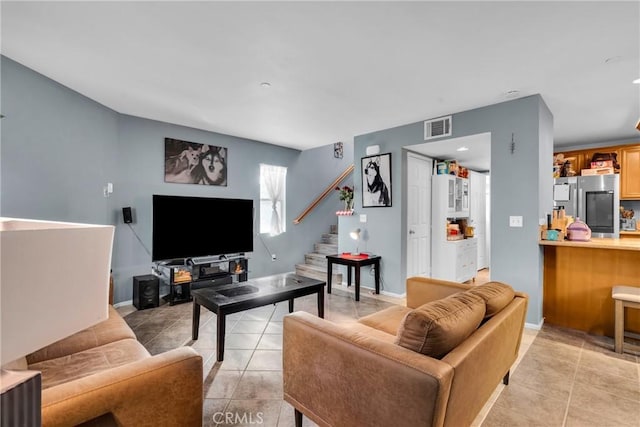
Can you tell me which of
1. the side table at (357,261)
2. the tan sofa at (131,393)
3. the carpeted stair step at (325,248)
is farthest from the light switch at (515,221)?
the tan sofa at (131,393)

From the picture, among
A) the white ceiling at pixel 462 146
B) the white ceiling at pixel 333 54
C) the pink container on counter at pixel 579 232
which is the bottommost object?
the pink container on counter at pixel 579 232

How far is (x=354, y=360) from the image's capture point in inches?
50.3

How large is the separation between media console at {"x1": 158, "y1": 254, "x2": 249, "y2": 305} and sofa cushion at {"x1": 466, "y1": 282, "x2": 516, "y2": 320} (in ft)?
11.0

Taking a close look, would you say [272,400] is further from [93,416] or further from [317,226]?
[317,226]

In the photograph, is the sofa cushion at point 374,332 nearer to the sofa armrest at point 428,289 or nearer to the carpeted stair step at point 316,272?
the sofa armrest at point 428,289

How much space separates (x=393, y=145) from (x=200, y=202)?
2.83 metres

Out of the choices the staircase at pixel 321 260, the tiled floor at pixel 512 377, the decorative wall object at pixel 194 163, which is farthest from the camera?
the staircase at pixel 321 260

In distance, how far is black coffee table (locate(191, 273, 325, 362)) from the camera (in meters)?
2.35

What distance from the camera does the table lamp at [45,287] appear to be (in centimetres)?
47

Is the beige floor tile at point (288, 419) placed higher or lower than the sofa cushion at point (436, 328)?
lower

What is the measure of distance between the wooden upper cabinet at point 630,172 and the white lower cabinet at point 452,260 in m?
2.44

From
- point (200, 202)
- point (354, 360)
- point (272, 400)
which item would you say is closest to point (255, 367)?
point (272, 400)

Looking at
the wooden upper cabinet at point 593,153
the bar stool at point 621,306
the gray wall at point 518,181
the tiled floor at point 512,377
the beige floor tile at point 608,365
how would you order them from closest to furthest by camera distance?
the tiled floor at point 512,377 → the beige floor tile at point 608,365 → the bar stool at point 621,306 → the gray wall at point 518,181 → the wooden upper cabinet at point 593,153

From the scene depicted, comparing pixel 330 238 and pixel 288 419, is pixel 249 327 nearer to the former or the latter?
pixel 288 419
